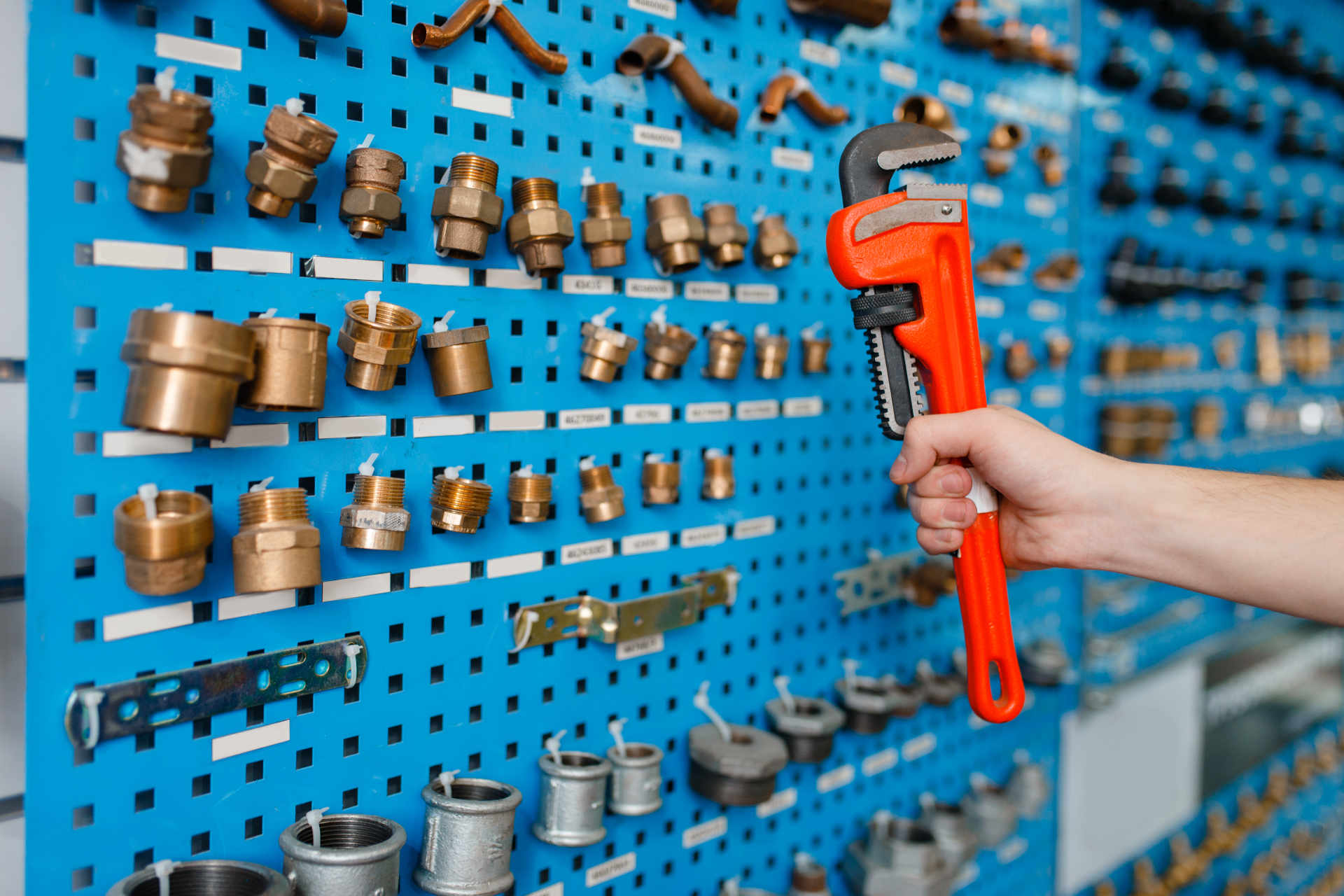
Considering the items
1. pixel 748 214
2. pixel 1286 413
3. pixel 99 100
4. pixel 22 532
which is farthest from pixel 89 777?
pixel 1286 413

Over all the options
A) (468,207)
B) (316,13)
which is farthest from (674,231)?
(316,13)

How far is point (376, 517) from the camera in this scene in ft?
3.35

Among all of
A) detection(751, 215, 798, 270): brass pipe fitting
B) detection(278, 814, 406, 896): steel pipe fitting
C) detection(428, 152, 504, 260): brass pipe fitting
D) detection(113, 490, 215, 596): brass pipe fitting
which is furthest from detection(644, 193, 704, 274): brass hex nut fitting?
detection(278, 814, 406, 896): steel pipe fitting

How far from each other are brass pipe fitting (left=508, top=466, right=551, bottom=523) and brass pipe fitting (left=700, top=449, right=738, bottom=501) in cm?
32

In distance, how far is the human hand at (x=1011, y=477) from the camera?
3.84ft

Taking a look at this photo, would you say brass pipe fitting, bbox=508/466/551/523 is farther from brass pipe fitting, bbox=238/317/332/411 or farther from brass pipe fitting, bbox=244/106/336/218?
brass pipe fitting, bbox=244/106/336/218

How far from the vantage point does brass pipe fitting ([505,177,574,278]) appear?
1.12m

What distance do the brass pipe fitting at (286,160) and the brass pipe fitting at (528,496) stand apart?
0.45 meters

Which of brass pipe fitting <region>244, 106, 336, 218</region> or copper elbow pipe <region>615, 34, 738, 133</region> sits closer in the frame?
brass pipe fitting <region>244, 106, 336, 218</region>

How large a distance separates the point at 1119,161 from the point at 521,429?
1833mm

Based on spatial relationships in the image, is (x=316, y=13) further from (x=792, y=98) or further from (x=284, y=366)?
(x=792, y=98)

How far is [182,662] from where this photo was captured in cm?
97

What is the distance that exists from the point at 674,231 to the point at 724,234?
109 millimetres

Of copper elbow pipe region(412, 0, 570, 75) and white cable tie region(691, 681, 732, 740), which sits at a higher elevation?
copper elbow pipe region(412, 0, 570, 75)
